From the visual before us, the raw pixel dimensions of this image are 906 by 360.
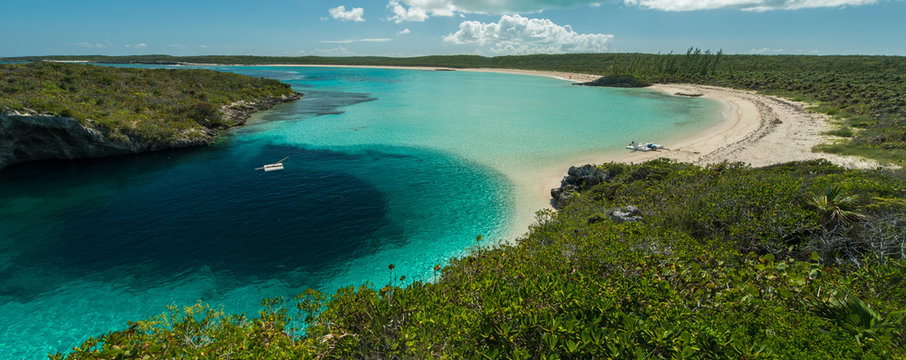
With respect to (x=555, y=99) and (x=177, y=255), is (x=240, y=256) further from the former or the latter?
(x=555, y=99)

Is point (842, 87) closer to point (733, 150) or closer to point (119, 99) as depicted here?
point (733, 150)

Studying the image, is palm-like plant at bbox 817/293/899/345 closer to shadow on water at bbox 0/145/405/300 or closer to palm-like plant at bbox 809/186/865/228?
palm-like plant at bbox 809/186/865/228

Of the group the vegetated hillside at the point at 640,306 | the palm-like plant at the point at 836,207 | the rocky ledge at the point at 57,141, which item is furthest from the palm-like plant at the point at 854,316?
the rocky ledge at the point at 57,141

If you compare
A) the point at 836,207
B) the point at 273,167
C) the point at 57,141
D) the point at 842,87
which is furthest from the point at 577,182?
the point at 842,87

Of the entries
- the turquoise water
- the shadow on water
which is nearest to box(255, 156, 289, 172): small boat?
the shadow on water

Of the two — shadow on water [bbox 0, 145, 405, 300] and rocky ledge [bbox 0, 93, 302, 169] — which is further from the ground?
rocky ledge [bbox 0, 93, 302, 169]

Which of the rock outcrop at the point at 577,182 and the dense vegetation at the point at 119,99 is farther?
the dense vegetation at the point at 119,99

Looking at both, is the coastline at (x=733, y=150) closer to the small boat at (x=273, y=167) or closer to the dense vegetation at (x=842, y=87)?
the dense vegetation at (x=842, y=87)
